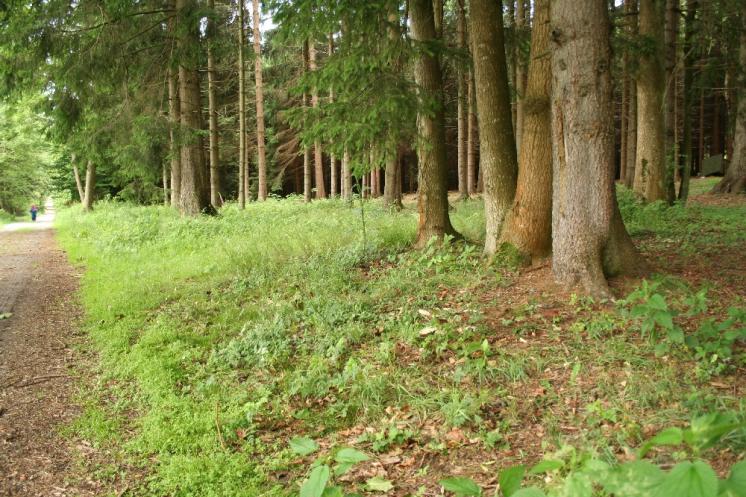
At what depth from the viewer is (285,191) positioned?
133ft

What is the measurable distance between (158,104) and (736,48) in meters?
18.2

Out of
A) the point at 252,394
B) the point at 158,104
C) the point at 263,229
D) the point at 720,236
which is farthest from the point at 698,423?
the point at 158,104

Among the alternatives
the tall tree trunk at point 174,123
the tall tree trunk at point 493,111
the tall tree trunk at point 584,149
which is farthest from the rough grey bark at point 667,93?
the tall tree trunk at point 174,123

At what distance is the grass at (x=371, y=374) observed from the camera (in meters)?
3.56

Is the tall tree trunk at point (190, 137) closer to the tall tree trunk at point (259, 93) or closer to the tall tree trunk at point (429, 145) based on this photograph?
the tall tree trunk at point (259, 93)

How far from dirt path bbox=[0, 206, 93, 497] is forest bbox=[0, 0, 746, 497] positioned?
35 millimetres

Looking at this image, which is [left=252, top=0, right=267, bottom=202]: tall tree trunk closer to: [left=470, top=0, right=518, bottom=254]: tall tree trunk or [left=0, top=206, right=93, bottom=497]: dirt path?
[left=0, top=206, right=93, bottom=497]: dirt path

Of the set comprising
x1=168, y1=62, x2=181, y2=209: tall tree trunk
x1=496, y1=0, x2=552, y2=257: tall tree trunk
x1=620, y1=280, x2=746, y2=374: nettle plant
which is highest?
x1=168, y1=62, x2=181, y2=209: tall tree trunk

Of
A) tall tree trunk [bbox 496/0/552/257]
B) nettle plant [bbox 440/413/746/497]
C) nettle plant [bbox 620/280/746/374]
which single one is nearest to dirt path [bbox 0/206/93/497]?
nettle plant [bbox 440/413/746/497]

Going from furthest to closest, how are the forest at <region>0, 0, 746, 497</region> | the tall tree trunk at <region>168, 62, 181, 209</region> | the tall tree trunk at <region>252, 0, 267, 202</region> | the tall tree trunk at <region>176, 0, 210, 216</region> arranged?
the tall tree trunk at <region>252, 0, 267, 202</region> < the tall tree trunk at <region>168, 62, 181, 209</region> < the tall tree trunk at <region>176, 0, 210, 216</region> < the forest at <region>0, 0, 746, 497</region>

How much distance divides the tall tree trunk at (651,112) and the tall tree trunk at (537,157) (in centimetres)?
626

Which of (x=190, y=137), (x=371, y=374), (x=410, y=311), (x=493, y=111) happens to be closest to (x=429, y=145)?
(x=493, y=111)

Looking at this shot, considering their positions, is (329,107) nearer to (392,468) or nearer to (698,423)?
(392,468)

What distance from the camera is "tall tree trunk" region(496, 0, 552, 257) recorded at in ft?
20.8
